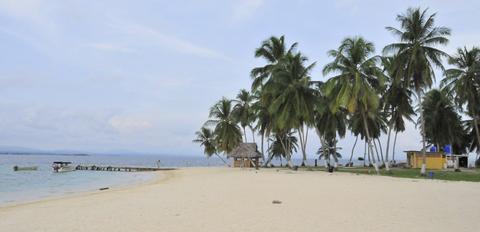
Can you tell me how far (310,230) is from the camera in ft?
29.9

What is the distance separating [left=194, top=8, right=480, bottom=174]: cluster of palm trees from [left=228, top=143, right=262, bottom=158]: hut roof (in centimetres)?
249

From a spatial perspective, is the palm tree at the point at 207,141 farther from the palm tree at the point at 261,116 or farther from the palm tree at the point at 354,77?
the palm tree at the point at 354,77

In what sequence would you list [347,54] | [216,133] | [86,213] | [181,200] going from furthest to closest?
[216,133], [347,54], [181,200], [86,213]

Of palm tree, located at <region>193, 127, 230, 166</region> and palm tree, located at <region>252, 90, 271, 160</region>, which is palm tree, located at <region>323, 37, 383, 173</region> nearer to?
palm tree, located at <region>252, 90, 271, 160</region>

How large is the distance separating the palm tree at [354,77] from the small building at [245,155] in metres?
17.4

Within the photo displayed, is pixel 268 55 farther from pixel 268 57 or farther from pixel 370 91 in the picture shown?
pixel 370 91

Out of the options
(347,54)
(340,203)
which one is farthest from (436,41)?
(340,203)

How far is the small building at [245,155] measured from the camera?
165 ft

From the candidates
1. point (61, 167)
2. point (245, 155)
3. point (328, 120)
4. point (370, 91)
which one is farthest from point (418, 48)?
point (61, 167)

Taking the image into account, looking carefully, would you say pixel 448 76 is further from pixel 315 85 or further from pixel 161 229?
pixel 161 229

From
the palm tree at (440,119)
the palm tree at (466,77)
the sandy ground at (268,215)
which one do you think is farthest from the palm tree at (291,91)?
the sandy ground at (268,215)

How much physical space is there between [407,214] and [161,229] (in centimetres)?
636

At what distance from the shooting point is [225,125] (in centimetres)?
5359

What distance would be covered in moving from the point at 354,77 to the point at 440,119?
19885mm
